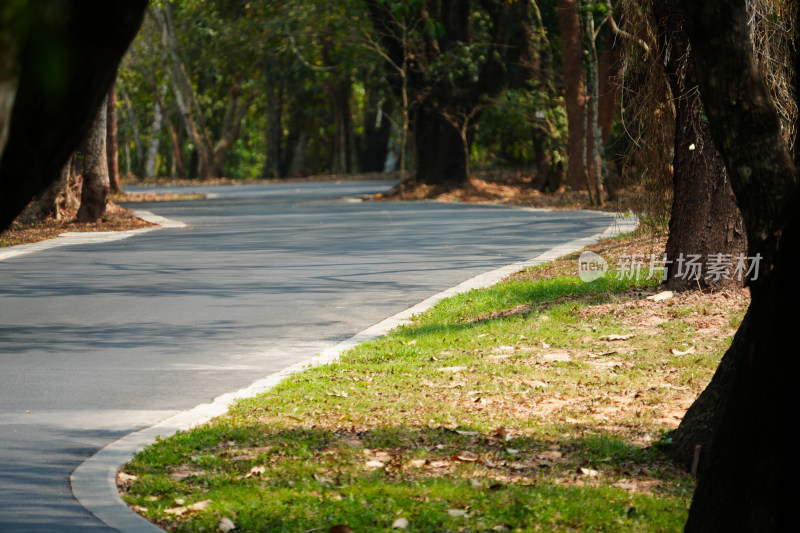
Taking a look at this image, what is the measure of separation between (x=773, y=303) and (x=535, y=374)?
4.12 metres

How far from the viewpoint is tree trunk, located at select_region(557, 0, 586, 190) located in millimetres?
30688

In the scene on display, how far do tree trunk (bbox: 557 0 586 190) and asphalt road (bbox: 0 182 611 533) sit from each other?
6540mm

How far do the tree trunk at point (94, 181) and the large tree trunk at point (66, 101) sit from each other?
22355 millimetres

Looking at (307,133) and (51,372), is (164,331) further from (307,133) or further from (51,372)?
(307,133)

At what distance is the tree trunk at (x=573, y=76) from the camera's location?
30.7m

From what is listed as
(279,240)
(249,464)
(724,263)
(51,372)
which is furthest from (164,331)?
(279,240)

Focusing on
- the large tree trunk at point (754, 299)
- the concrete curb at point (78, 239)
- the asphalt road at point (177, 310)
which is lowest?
the concrete curb at point (78, 239)

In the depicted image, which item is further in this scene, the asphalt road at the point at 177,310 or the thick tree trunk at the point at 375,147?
the thick tree trunk at the point at 375,147

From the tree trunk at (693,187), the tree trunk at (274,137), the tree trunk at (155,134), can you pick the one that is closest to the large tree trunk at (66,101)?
the tree trunk at (693,187)

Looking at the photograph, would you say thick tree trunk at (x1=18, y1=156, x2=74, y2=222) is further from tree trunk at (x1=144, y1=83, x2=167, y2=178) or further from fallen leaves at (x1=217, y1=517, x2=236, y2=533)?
tree trunk at (x1=144, y1=83, x2=167, y2=178)

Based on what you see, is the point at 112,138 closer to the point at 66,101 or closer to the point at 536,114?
the point at 536,114

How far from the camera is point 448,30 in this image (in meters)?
36.4

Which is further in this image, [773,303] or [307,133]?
[307,133]

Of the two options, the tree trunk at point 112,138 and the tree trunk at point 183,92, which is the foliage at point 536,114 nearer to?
the tree trunk at point 112,138
